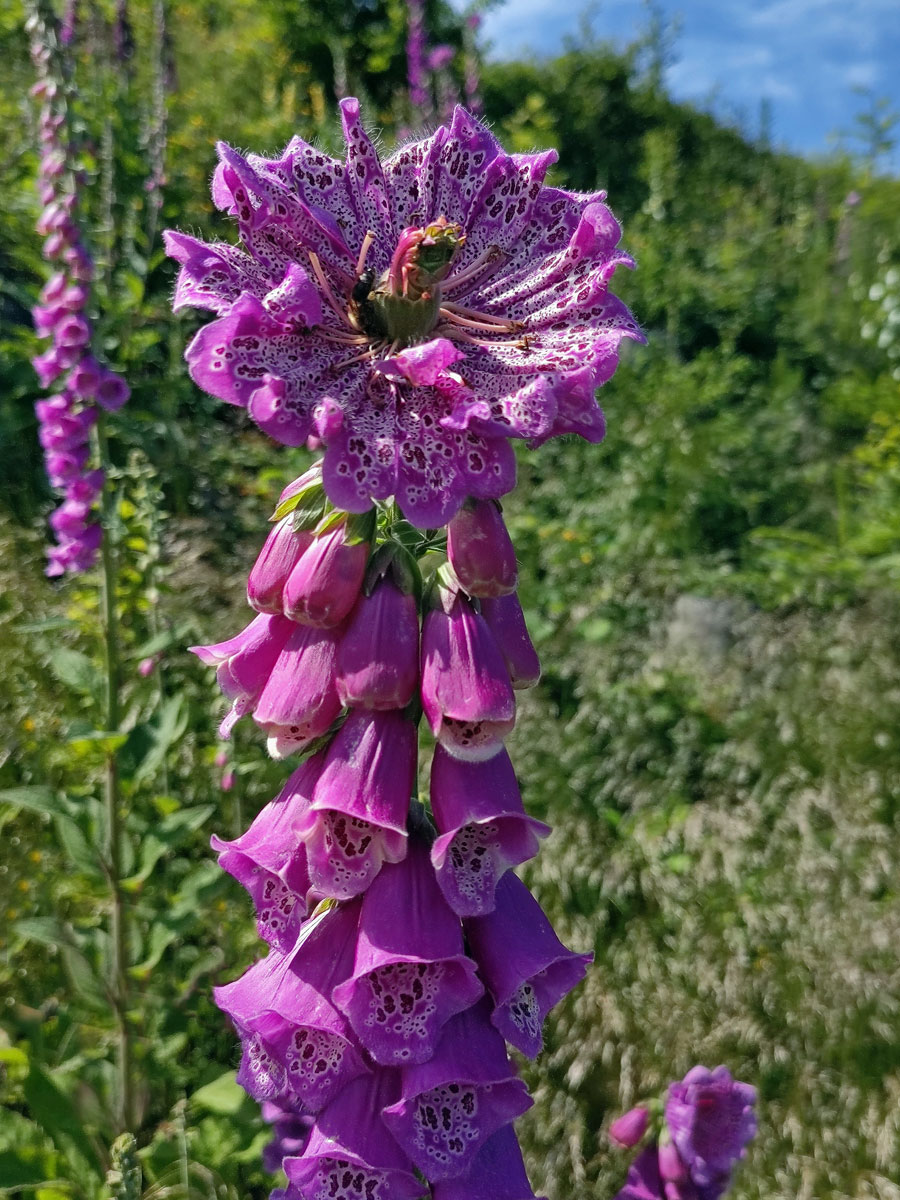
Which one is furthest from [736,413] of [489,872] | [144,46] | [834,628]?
[144,46]

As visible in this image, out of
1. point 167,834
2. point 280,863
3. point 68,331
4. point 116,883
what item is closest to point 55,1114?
point 116,883

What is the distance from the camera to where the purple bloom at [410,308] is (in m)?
0.95

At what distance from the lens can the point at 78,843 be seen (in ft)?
7.27

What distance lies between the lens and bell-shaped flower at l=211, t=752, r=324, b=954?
1.12m

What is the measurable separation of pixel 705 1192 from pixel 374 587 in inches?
63.8

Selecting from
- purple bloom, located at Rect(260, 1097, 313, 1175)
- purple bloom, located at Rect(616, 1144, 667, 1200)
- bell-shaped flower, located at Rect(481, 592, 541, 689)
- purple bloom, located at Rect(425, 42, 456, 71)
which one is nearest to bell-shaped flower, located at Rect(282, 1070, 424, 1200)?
bell-shaped flower, located at Rect(481, 592, 541, 689)

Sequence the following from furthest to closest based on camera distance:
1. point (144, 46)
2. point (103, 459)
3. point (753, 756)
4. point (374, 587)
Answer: point (144, 46) < point (753, 756) < point (103, 459) < point (374, 587)

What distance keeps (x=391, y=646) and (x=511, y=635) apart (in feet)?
0.56

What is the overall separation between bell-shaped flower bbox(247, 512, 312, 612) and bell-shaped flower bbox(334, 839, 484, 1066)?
1.32 ft

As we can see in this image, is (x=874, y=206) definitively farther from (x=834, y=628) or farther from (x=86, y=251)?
(x=86, y=251)

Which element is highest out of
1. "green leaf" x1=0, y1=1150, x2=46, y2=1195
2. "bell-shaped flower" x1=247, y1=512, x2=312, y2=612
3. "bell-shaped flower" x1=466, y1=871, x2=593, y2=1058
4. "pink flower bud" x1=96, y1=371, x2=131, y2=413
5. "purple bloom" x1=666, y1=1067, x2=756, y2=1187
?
"bell-shaped flower" x1=247, y1=512, x2=312, y2=612

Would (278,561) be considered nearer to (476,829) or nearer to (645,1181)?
(476,829)

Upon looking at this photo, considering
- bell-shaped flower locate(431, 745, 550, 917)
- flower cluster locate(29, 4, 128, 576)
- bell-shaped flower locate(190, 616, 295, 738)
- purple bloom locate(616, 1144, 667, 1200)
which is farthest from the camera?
flower cluster locate(29, 4, 128, 576)

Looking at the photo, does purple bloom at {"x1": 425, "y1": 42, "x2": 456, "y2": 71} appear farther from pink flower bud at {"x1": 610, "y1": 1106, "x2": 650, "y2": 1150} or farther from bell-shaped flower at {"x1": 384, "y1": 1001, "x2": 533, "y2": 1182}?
bell-shaped flower at {"x1": 384, "y1": 1001, "x2": 533, "y2": 1182}
